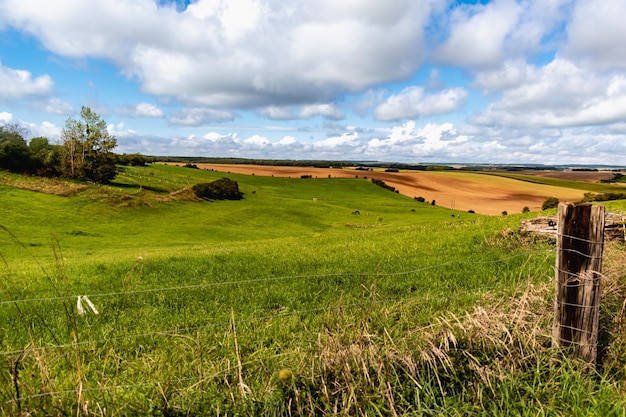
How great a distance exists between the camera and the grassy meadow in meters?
3.69

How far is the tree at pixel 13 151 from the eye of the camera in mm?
53781

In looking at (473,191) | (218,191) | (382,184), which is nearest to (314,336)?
(218,191)

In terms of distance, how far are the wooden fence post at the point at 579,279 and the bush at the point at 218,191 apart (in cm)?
6260

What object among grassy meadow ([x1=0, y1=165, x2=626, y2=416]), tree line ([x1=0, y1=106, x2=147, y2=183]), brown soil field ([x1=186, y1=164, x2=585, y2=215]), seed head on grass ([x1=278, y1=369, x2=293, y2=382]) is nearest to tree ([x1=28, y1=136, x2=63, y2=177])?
tree line ([x1=0, y1=106, x2=147, y2=183])

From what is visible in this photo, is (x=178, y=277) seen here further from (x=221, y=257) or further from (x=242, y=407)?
(x=242, y=407)

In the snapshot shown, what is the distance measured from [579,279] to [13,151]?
6767 centimetres

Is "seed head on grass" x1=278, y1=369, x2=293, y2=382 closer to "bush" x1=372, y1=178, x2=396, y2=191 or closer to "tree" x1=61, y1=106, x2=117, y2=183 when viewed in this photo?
"tree" x1=61, y1=106, x2=117, y2=183

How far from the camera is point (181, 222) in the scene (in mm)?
45250

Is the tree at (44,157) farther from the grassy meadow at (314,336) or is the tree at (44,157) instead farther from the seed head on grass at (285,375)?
the seed head on grass at (285,375)

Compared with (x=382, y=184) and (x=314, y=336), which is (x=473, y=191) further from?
(x=314, y=336)

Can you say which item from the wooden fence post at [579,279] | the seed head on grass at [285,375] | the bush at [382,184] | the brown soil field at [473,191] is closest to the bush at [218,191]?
the bush at [382,184]

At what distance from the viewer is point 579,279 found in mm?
4371

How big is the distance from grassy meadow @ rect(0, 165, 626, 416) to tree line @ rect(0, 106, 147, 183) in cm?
5161

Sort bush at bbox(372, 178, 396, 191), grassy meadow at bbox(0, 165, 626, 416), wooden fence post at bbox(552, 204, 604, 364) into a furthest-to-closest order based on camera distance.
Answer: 1. bush at bbox(372, 178, 396, 191)
2. wooden fence post at bbox(552, 204, 604, 364)
3. grassy meadow at bbox(0, 165, 626, 416)
